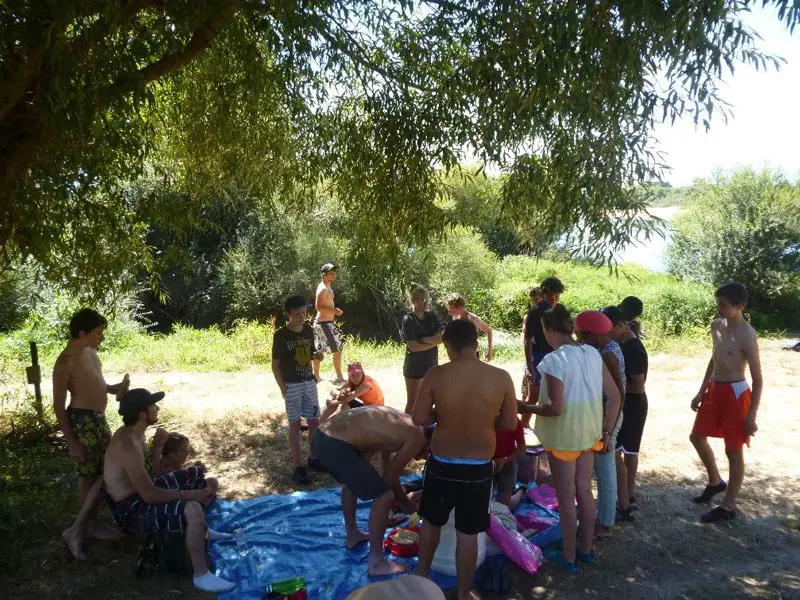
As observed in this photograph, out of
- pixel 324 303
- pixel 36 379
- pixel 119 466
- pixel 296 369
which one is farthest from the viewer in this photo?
pixel 324 303

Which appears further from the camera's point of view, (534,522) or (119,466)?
(534,522)

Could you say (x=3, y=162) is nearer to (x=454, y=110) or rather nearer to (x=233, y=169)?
(x=233, y=169)

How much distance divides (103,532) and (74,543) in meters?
0.22

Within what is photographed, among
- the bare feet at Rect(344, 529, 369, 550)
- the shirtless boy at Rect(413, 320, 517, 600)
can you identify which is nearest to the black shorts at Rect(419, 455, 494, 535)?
the shirtless boy at Rect(413, 320, 517, 600)

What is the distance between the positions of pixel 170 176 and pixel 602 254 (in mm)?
5372

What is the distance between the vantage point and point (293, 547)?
4340mm

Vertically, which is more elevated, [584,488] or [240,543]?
[584,488]

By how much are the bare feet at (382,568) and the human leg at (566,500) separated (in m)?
1.02

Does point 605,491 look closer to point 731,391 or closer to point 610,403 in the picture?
point 610,403

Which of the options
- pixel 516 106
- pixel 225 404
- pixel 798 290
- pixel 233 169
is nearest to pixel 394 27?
pixel 233 169

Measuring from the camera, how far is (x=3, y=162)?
14.0 feet

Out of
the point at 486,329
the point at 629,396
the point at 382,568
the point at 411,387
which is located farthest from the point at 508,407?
the point at 486,329

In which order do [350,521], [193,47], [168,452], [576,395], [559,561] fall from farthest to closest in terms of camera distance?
1. [193,47]
2. [168,452]
3. [350,521]
4. [559,561]
5. [576,395]

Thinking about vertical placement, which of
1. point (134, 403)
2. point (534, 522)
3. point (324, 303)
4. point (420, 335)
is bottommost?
point (534, 522)
